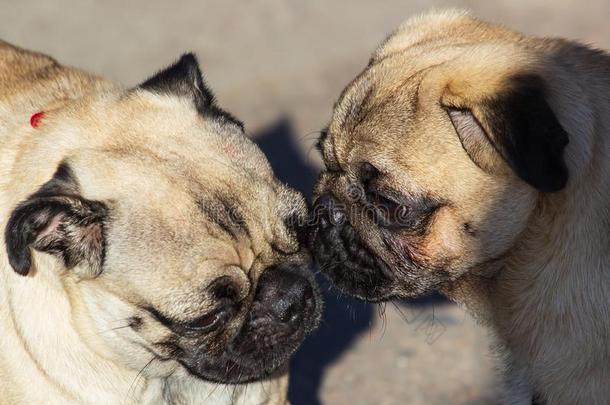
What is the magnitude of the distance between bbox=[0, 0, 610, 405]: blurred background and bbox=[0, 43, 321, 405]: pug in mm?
1750

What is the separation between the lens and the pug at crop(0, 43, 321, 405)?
3424mm

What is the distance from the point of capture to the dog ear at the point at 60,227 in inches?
130

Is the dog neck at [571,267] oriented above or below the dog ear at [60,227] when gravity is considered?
below

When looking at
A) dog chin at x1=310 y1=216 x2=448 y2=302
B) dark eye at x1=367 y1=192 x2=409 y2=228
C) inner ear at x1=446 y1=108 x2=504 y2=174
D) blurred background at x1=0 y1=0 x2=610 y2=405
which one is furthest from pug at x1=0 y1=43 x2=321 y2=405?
blurred background at x1=0 y1=0 x2=610 y2=405

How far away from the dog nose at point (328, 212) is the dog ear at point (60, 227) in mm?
855

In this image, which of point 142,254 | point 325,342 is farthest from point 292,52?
point 142,254

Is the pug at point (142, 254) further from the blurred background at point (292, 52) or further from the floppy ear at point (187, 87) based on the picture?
the blurred background at point (292, 52)

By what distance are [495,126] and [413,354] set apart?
98.3 inches

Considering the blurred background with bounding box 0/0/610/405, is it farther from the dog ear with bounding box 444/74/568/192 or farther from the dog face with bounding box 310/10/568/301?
the dog ear with bounding box 444/74/568/192

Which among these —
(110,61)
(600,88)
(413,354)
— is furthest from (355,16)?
(600,88)

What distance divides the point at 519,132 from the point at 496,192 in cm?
32

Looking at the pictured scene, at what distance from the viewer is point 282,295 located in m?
3.64

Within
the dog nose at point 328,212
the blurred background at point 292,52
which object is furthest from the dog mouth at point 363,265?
the blurred background at point 292,52

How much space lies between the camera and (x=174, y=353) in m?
3.61
